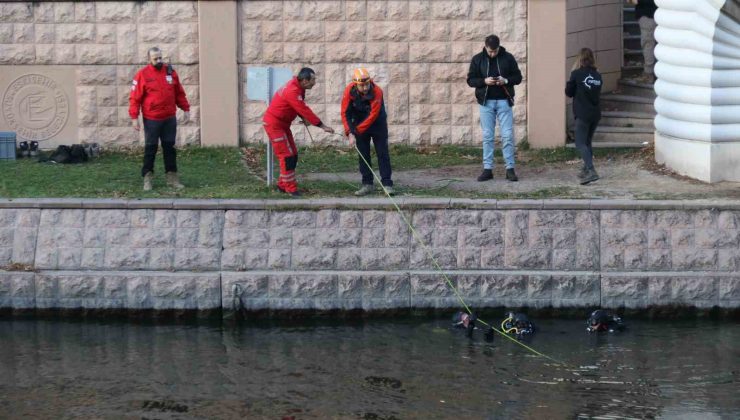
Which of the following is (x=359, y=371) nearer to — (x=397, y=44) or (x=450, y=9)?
(x=397, y=44)

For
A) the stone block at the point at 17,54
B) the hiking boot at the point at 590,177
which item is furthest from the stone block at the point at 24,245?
the hiking boot at the point at 590,177

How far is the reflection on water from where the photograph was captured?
11.4 meters

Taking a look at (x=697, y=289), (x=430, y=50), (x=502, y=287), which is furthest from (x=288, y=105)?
(x=697, y=289)

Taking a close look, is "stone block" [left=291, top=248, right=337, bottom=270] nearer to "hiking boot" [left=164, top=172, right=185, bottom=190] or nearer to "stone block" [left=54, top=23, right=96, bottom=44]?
"hiking boot" [left=164, top=172, right=185, bottom=190]

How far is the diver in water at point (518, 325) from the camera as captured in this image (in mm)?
13500

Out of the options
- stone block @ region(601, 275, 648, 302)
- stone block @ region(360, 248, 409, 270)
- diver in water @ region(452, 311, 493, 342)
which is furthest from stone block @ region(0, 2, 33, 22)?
stone block @ region(601, 275, 648, 302)

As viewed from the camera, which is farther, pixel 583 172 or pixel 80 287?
pixel 583 172

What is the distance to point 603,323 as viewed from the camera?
1364 cm

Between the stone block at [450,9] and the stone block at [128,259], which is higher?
the stone block at [450,9]

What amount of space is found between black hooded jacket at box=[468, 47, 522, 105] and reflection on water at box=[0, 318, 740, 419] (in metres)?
3.45

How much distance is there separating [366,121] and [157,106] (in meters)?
2.41

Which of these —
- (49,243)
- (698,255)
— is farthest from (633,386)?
(49,243)

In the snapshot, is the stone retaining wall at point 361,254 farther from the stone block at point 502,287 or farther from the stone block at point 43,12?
the stone block at point 43,12

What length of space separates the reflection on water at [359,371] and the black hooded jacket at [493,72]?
3.45 meters
